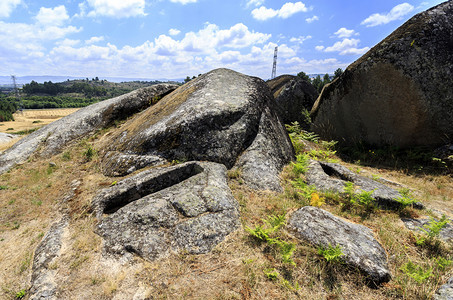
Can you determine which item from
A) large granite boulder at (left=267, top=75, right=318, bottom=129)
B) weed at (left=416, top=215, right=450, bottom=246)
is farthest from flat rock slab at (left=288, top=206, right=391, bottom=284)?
large granite boulder at (left=267, top=75, right=318, bottom=129)

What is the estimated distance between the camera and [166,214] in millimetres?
5414

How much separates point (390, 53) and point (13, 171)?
60.6ft

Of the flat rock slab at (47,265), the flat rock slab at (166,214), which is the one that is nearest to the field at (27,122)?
the flat rock slab at (47,265)

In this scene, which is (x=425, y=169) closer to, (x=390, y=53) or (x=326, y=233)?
(x=390, y=53)

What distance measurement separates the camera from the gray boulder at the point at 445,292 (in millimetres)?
3426

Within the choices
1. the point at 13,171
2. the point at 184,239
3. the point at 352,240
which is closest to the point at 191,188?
the point at 184,239

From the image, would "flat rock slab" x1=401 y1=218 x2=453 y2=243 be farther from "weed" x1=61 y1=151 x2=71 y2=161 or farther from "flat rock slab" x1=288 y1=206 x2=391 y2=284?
"weed" x1=61 y1=151 x2=71 y2=161

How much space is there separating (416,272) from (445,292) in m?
0.51

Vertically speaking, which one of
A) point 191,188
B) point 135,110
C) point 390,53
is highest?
point 390,53

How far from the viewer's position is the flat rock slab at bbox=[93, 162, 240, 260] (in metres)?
4.83

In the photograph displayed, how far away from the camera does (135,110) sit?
14.2 meters

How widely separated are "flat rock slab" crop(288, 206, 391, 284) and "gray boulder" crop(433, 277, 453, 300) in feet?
2.06

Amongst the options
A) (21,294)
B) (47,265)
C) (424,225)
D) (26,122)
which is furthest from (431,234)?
(26,122)

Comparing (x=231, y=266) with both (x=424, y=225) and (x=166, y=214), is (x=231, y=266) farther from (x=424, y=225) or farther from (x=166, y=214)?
(x=424, y=225)
